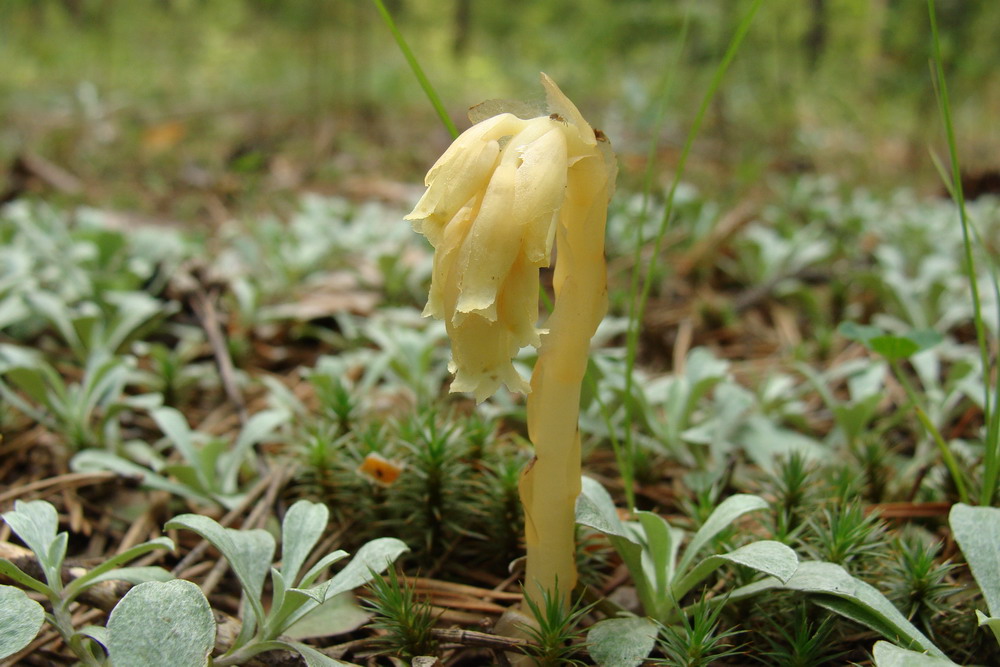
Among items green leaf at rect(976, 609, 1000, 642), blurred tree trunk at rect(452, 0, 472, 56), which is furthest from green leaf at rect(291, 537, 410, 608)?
blurred tree trunk at rect(452, 0, 472, 56)

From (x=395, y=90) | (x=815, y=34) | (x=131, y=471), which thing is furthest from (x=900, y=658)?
(x=395, y=90)

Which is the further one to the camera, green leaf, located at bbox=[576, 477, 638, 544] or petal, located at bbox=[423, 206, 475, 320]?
green leaf, located at bbox=[576, 477, 638, 544]

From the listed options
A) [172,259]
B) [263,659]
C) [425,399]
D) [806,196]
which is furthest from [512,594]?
[806,196]

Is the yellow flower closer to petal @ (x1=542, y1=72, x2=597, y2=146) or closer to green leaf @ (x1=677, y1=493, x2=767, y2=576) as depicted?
petal @ (x1=542, y1=72, x2=597, y2=146)

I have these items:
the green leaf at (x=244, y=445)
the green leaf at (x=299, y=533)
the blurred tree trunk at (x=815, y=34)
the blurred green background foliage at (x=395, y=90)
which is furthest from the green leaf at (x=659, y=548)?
the blurred tree trunk at (x=815, y=34)

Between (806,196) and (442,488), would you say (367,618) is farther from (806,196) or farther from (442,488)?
(806,196)

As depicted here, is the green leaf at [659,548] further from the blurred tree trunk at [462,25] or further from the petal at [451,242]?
the blurred tree trunk at [462,25]
